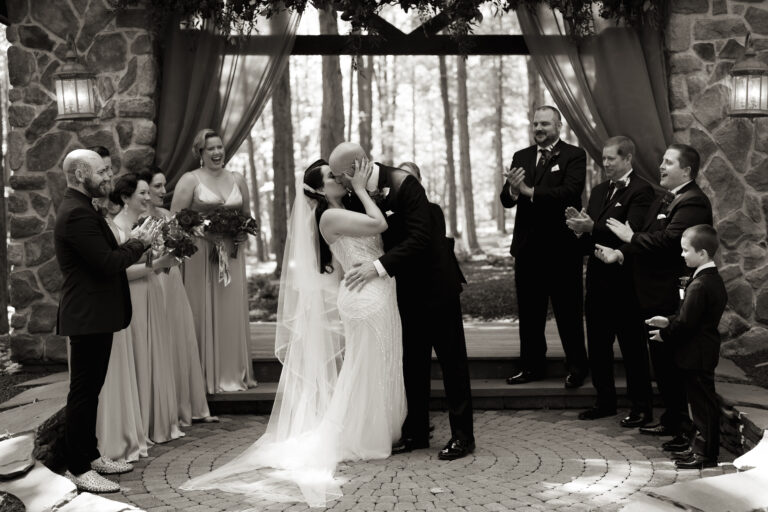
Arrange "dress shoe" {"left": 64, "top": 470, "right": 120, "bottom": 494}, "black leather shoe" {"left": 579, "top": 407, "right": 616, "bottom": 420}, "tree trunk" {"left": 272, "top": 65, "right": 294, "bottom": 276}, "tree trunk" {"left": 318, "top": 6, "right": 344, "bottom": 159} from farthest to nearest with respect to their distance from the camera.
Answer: "tree trunk" {"left": 272, "top": 65, "right": 294, "bottom": 276} < "tree trunk" {"left": 318, "top": 6, "right": 344, "bottom": 159} < "black leather shoe" {"left": 579, "top": 407, "right": 616, "bottom": 420} < "dress shoe" {"left": 64, "top": 470, "right": 120, "bottom": 494}

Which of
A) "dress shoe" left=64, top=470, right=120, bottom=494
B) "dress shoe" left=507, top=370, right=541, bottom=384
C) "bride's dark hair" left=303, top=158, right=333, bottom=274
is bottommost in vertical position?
"dress shoe" left=64, top=470, right=120, bottom=494

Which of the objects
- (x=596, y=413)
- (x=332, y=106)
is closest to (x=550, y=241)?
(x=596, y=413)

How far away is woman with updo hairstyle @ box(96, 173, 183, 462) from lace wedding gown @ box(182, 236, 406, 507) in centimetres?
77

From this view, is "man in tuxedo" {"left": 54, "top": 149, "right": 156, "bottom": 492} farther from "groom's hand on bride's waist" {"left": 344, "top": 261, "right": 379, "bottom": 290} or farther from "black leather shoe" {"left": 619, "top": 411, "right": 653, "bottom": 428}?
"black leather shoe" {"left": 619, "top": 411, "right": 653, "bottom": 428}

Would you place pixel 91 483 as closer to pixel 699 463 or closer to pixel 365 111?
pixel 699 463

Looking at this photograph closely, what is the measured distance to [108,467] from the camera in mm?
5074

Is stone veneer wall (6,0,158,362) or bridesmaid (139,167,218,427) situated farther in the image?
stone veneer wall (6,0,158,362)

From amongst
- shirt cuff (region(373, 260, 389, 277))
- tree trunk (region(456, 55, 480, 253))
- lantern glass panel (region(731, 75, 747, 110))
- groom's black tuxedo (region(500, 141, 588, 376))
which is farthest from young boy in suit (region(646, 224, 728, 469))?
tree trunk (region(456, 55, 480, 253))

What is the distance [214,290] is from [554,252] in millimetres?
2740

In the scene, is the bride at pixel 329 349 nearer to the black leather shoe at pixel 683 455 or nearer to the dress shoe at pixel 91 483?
the dress shoe at pixel 91 483

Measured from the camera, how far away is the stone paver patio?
14.7 feet

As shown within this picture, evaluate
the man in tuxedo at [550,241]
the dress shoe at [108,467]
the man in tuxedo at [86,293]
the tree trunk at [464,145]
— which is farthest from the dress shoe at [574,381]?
the tree trunk at [464,145]

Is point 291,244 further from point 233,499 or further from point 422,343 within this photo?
point 233,499

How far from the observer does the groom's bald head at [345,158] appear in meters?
5.05
